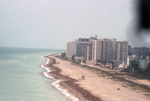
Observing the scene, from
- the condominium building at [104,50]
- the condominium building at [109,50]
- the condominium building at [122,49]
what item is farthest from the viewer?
the condominium building at [104,50]

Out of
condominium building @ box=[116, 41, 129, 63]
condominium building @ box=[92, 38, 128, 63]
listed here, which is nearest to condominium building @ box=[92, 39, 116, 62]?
condominium building @ box=[92, 38, 128, 63]

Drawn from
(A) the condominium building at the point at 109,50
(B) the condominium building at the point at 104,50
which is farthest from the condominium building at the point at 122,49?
(B) the condominium building at the point at 104,50

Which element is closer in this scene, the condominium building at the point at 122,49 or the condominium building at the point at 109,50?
the condominium building at the point at 122,49

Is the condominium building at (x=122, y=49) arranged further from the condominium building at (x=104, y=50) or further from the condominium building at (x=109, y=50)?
the condominium building at (x=104, y=50)

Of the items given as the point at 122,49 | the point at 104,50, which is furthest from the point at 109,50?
the point at 122,49

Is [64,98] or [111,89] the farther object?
[111,89]

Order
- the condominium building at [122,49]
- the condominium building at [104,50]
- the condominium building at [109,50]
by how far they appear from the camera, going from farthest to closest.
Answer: the condominium building at [104,50]
the condominium building at [109,50]
the condominium building at [122,49]

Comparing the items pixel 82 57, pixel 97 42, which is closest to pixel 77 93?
pixel 97 42

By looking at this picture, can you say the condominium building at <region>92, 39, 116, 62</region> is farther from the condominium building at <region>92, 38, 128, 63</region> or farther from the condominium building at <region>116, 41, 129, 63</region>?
the condominium building at <region>116, 41, 129, 63</region>

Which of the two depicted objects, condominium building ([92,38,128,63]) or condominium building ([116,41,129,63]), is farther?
condominium building ([92,38,128,63])

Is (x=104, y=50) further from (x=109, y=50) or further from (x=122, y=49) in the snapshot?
(x=122, y=49)

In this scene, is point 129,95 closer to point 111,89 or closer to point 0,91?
point 111,89
